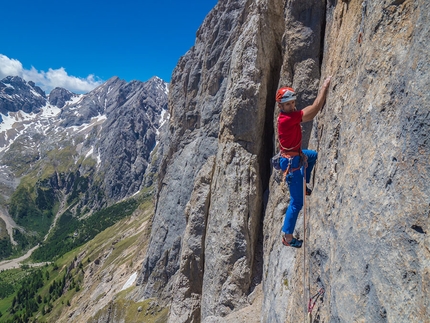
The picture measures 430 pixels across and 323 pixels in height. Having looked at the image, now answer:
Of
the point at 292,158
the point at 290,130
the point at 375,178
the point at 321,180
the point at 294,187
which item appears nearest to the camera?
the point at 375,178

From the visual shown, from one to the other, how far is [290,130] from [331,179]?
2377 mm

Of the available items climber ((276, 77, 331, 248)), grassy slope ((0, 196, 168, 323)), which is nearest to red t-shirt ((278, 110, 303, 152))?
climber ((276, 77, 331, 248))

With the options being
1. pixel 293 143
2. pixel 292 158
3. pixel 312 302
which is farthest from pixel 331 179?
pixel 312 302

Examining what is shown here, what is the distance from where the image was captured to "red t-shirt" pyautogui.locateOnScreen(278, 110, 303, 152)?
1097 cm

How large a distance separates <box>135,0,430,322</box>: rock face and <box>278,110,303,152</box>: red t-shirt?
1.13m

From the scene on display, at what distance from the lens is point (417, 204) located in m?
6.00

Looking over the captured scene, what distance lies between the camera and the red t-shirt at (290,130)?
1097 cm

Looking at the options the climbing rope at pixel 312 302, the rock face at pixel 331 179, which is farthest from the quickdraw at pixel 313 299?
the rock face at pixel 331 179

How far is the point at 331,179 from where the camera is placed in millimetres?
10188

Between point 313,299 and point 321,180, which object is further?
point 321,180

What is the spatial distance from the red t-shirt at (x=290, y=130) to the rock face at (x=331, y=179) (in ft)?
3.72

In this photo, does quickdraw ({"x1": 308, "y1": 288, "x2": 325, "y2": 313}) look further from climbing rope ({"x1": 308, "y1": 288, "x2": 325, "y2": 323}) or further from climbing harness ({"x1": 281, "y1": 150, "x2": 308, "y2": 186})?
climbing harness ({"x1": 281, "y1": 150, "x2": 308, "y2": 186})

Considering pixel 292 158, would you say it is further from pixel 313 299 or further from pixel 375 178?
pixel 313 299

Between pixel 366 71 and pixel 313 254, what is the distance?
21.0 feet
